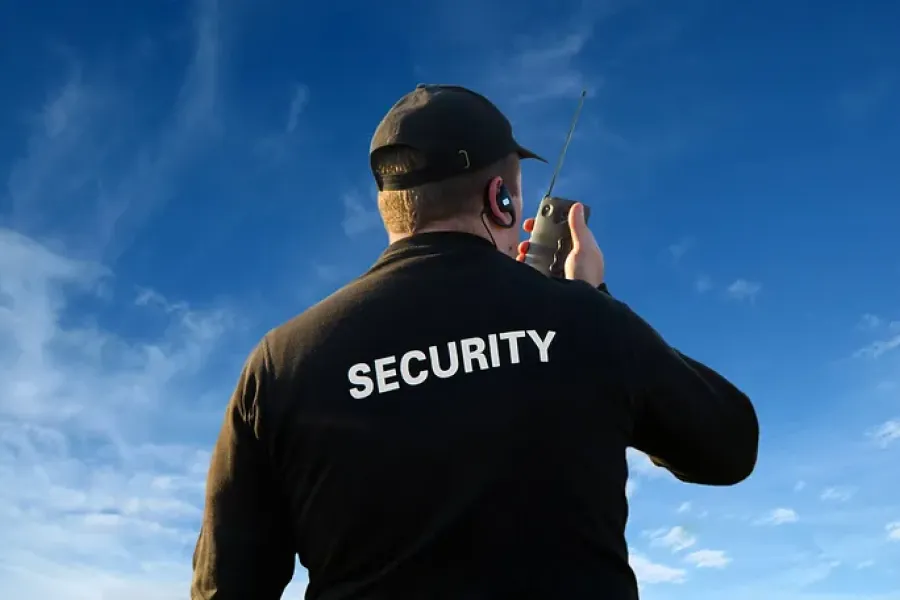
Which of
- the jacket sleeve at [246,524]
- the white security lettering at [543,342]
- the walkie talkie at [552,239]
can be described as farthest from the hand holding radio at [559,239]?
the jacket sleeve at [246,524]

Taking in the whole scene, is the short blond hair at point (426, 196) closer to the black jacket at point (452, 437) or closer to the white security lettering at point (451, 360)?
the black jacket at point (452, 437)

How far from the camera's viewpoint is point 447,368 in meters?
2.86

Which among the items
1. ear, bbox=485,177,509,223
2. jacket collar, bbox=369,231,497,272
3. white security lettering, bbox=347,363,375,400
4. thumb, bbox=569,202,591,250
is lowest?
white security lettering, bbox=347,363,375,400

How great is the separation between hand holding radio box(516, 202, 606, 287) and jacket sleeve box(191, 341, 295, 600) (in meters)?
1.30

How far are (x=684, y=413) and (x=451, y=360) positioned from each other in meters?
0.81

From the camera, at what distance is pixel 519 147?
358cm

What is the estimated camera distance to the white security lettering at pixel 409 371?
2.86 m

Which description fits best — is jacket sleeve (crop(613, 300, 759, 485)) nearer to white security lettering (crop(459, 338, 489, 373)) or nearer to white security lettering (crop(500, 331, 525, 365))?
white security lettering (crop(500, 331, 525, 365))

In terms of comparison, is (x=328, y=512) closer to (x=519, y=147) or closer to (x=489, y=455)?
(x=489, y=455)

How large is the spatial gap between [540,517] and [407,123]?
62.1 inches

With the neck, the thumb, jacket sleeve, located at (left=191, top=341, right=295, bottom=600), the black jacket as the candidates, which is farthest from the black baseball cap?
jacket sleeve, located at (left=191, top=341, right=295, bottom=600)

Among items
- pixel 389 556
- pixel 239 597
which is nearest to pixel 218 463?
pixel 239 597

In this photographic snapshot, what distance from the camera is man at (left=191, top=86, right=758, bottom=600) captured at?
2.66 metres

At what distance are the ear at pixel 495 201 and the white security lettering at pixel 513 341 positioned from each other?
2.03ft
